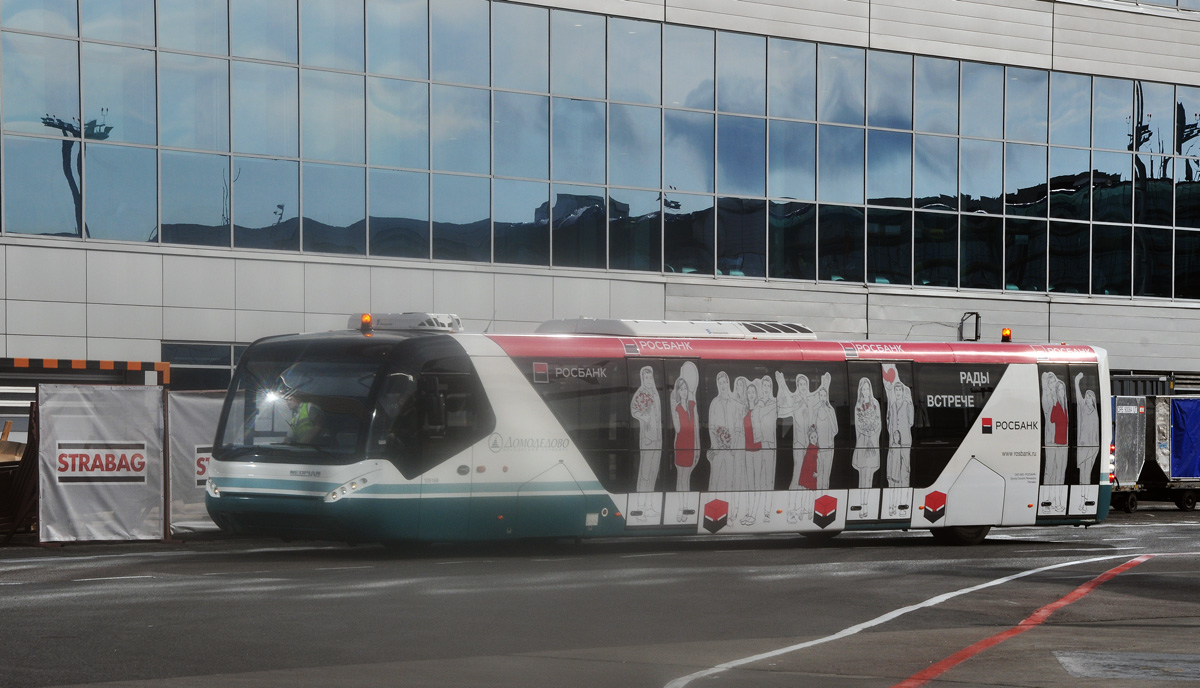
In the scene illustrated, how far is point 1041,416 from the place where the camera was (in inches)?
876

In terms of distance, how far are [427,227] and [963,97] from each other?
14.5 meters

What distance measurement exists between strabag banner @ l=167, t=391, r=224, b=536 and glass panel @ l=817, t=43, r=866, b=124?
60.4ft

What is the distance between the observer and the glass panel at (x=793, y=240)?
34094 mm

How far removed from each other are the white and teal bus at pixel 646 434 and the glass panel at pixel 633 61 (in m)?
12.2

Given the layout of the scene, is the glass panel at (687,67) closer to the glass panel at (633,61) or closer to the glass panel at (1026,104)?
the glass panel at (633,61)

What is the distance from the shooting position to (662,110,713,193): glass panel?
3259 cm

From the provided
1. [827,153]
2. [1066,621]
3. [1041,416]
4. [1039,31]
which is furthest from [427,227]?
[1066,621]

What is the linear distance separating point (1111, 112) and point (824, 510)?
22.1 meters

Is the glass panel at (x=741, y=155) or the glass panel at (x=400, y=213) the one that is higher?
the glass panel at (x=741, y=155)

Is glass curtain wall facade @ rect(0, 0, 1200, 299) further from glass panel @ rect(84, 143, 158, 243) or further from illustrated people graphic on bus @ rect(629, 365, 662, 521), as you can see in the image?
illustrated people graphic on bus @ rect(629, 365, 662, 521)

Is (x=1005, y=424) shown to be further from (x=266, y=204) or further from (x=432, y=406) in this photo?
(x=266, y=204)

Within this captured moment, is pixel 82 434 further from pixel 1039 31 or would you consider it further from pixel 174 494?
pixel 1039 31

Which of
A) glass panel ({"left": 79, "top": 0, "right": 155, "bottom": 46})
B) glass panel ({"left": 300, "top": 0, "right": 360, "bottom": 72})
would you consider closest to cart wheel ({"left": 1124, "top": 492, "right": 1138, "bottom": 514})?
glass panel ({"left": 300, "top": 0, "right": 360, "bottom": 72})

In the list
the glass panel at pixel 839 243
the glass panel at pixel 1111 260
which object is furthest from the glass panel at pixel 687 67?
the glass panel at pixel 1111 260
